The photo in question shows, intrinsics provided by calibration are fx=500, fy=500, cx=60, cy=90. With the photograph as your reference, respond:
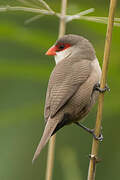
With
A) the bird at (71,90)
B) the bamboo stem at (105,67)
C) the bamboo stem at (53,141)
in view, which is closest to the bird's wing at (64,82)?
the bird at (71,90)

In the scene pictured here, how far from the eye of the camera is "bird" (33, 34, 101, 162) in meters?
2.95

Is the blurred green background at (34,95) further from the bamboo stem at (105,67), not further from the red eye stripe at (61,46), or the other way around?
the bamboo stem at (105,67)

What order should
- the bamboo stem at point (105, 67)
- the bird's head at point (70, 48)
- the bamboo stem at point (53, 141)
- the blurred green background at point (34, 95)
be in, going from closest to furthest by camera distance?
the bamboo stem at point (105, 67), the bamboo stem at point (53, 141), the blurred green background at point (34, 95), the bird's head at point (70, 48)

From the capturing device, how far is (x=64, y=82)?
304cm

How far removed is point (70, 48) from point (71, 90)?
0.55 m

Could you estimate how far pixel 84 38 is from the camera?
11.7 feet

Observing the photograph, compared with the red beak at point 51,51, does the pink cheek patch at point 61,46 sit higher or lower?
higher

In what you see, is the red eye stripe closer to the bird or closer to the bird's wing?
the bird

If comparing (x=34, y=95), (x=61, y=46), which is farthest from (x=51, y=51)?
(x=34, y=95)

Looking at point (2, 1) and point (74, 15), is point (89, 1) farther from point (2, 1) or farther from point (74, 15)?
point (2, 1)

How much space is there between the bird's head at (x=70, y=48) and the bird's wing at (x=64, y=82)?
0.18 metres

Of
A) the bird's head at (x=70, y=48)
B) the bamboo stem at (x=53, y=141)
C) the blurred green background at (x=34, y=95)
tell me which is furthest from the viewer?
the bird's head at (x=70, y=48)

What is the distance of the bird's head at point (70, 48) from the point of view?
3415mm

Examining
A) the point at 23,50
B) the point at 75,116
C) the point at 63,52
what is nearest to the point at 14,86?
the point at 23,50
